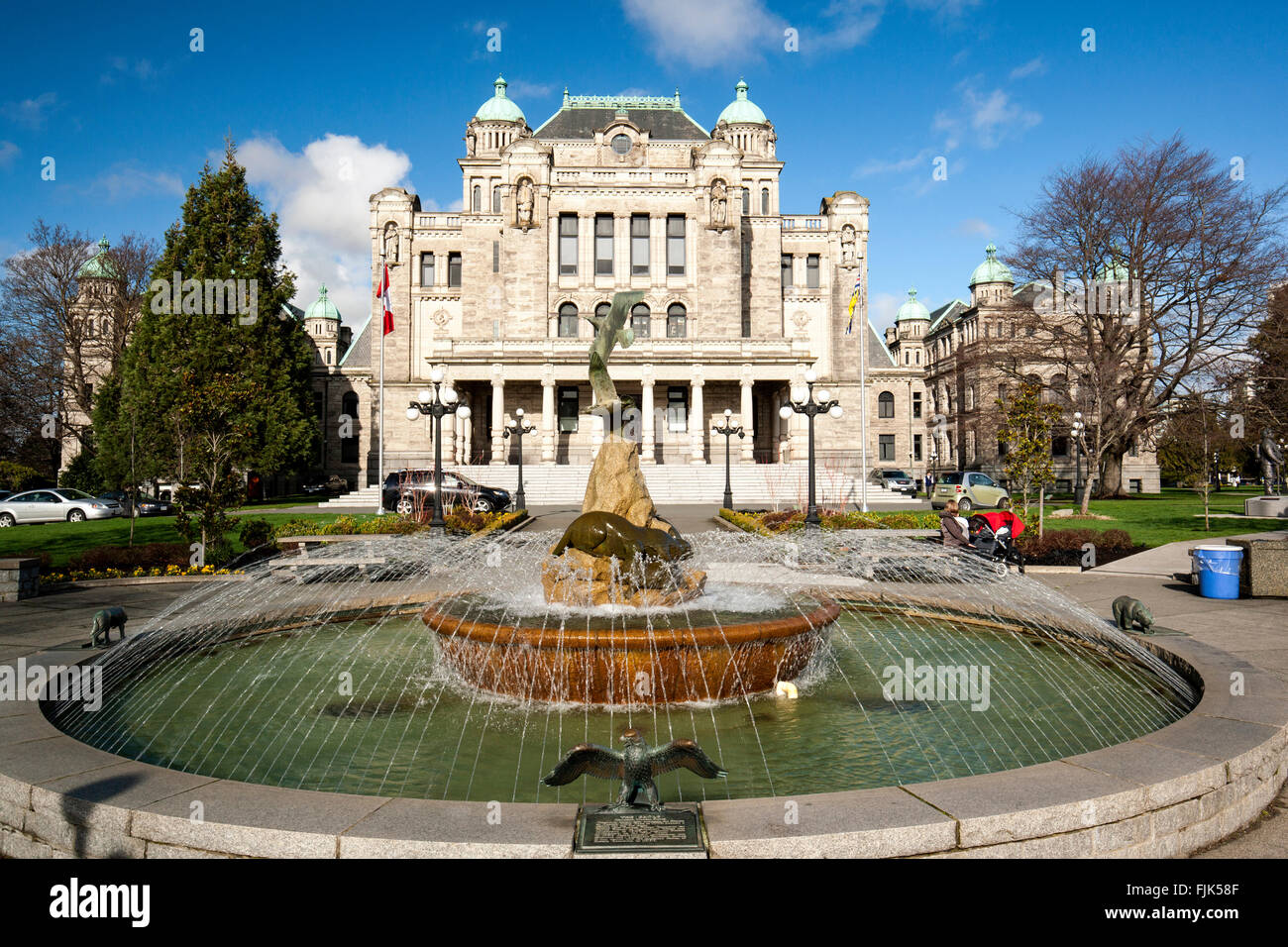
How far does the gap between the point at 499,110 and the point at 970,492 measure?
171 feet

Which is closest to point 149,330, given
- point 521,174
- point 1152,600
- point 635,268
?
point 521,174

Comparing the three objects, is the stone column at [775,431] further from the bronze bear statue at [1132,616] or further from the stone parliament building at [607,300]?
the bronze bear statue at [1132,616]

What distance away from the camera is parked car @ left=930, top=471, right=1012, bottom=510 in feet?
118

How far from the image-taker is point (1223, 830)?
4633 mm

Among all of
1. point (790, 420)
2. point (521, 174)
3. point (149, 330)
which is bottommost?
point (790, 420)

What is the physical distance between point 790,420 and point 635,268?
632 inches

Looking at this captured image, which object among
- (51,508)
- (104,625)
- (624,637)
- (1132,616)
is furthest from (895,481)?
(104,625)

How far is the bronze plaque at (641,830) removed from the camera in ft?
12.2

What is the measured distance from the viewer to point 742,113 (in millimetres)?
67688

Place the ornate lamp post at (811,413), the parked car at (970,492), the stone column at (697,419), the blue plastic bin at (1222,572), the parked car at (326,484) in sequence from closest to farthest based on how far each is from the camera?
the blue plastic bin at (1222,572), the ornate lamp post at (811,413), the parked car at (970,492), the stone column at (697,419), the parked car at (326,484)

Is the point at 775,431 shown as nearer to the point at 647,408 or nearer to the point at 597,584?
the point at 647,408

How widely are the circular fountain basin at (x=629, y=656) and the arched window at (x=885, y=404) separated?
67.8 m

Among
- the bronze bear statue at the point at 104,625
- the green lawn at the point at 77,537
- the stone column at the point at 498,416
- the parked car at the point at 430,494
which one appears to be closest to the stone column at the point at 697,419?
the stone column at the point at 498,416
